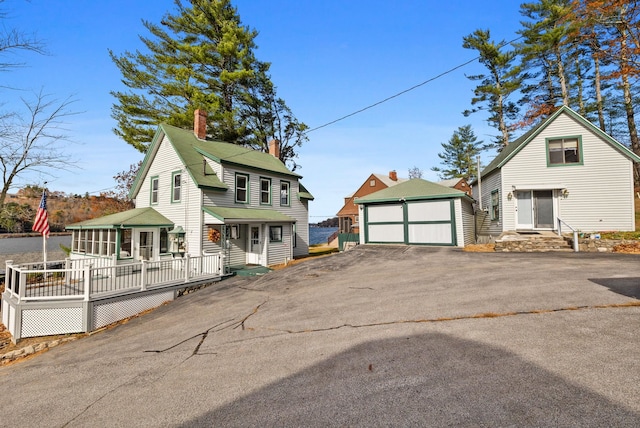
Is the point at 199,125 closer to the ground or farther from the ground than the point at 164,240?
farther from the ground

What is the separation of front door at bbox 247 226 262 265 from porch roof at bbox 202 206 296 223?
0.94 meters

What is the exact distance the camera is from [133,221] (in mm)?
14812

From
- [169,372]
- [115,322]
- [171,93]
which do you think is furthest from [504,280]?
[171,93]

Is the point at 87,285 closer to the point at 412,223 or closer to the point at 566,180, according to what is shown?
the point at 412,223

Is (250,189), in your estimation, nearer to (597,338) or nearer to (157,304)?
(157,304)

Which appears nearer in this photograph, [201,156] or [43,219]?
[43,219]

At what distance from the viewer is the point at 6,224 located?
16250 millimetres

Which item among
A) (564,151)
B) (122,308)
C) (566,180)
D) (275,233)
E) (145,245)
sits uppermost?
(564,151)

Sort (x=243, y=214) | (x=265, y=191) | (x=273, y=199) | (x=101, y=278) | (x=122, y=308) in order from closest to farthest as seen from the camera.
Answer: (x=122, y=308), (x=101, y=278), (x=243, y=214), (x=265, y=191), (x=273, y=199)

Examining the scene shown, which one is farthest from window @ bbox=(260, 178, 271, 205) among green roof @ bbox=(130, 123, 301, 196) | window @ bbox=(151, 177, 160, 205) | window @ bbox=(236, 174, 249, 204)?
window @ bbox=(151, 177, 160, 205)

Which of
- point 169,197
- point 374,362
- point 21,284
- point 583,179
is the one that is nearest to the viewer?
point 374,362

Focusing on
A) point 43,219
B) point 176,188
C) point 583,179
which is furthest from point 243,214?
point 583,179

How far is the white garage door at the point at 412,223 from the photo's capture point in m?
16.8

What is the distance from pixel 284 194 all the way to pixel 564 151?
1714cm
